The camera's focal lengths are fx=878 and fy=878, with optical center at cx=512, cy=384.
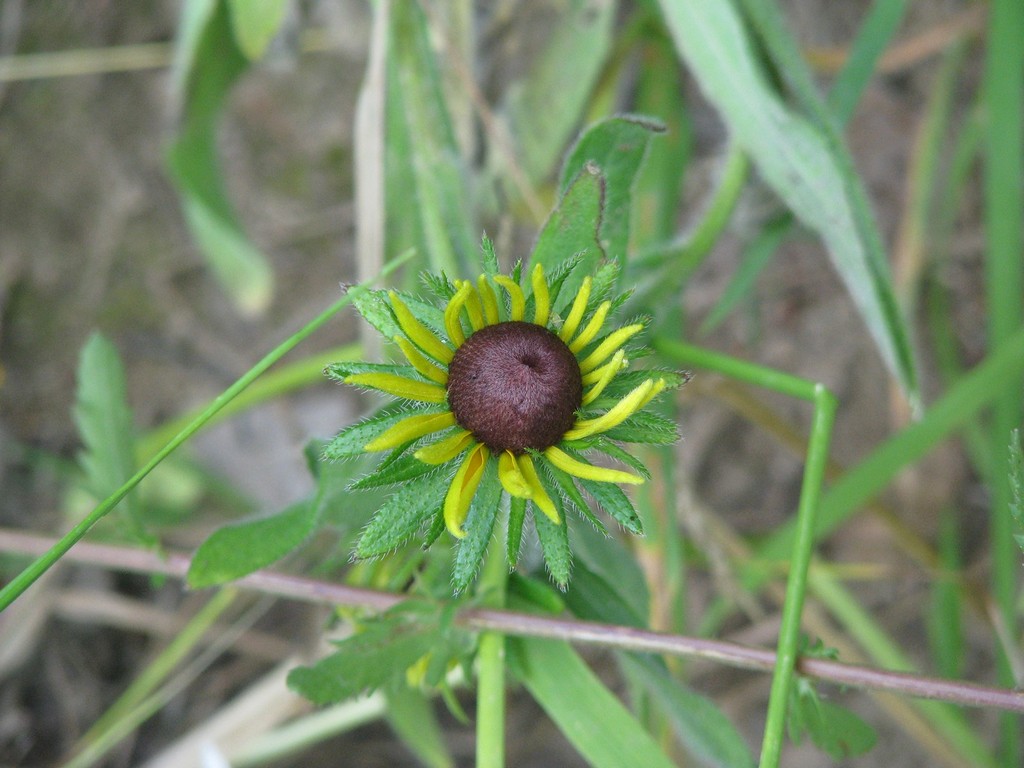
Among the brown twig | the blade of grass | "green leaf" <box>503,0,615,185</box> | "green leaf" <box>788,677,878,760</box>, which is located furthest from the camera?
"green leaf" <box>503,0,615,185</box>

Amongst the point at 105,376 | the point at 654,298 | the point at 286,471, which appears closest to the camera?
the point at 105,376

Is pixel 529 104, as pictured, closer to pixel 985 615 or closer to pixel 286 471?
pixel 286 471

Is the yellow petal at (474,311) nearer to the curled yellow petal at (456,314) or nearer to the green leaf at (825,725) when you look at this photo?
the curled yellow petal at (456,314)

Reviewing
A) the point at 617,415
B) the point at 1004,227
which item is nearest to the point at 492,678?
the point at 617,415

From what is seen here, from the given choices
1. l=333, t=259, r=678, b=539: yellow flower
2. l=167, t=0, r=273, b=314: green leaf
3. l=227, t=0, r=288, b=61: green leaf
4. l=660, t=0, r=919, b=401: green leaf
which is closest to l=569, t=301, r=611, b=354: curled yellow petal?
l=333, t=259, r=678, b=539: yellow flower

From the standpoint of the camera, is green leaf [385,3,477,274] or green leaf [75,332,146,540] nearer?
green leaf [75,332,146,540]

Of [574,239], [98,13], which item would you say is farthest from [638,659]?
[98,13]

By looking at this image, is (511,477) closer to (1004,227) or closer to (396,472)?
(396,472)

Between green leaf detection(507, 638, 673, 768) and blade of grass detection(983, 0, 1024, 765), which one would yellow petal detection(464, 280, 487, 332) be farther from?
blade of grass detection(983, 0, 1024, 765)
